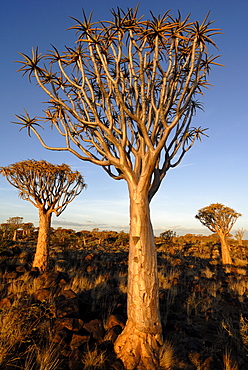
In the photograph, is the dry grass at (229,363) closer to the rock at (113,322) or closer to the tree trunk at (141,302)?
the tree trunk at (141,302)

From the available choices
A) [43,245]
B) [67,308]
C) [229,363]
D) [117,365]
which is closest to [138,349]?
[117,365]

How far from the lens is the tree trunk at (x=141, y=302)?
3.71 meters

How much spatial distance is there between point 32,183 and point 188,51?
695 cm

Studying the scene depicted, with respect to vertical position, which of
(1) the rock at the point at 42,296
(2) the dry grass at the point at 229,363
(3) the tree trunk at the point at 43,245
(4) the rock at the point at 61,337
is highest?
(3) the tree trunk at the point at 43,245

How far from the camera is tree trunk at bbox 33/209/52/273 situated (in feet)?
27.5

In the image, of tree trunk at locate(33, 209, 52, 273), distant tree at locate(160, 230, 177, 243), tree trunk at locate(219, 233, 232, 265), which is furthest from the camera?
distant tree at locate(160, 230, 177, 243)

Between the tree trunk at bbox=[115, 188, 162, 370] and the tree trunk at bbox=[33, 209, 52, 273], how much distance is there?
5.17 meters

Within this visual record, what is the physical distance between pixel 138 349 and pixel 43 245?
5778 millimetres

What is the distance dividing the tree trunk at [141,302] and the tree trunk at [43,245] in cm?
517

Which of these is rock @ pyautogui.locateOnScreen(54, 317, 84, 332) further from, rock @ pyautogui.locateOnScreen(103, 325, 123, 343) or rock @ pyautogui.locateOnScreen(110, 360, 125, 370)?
rock @ pyautogui.locateOnScreen(110, 360, 125, 370)

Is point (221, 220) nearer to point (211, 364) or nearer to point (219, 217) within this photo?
point (219, 217)

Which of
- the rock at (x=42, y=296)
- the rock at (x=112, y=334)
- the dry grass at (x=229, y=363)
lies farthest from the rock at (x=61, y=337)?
the dry grass at (x=229, y=363)

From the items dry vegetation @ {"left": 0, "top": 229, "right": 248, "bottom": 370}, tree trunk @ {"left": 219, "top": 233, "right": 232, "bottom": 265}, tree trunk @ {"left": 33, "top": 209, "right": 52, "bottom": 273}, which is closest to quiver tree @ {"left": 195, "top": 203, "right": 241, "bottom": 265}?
tree trunk @ {"left": 219, "top": 233, "right": 232, "bottom": 265}

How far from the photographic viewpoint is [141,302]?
393 cm
